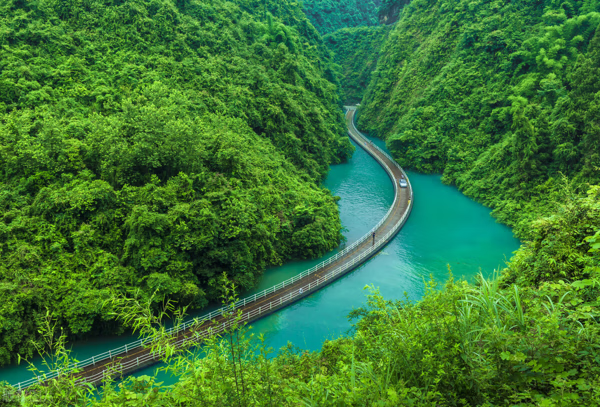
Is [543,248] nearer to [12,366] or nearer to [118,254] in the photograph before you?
[118,254]

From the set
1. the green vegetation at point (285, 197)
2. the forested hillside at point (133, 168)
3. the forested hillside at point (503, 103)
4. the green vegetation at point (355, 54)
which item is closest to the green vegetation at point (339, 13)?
the green vegetation at point (355, 54)

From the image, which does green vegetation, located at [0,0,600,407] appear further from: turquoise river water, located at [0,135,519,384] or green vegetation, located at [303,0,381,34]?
green vegetation, located at [303,0,381,34]

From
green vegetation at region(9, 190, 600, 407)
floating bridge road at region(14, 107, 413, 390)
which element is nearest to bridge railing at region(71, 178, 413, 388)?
floating bridge road at region(14, 107, 413, 390)

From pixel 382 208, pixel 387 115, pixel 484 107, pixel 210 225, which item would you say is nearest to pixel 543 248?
pixel 210 225

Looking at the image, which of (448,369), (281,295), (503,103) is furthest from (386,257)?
(503,103)

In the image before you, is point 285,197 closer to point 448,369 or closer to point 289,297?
point 289,297

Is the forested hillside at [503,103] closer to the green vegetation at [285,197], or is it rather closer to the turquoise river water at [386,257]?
the green vegetation at [285,197]
